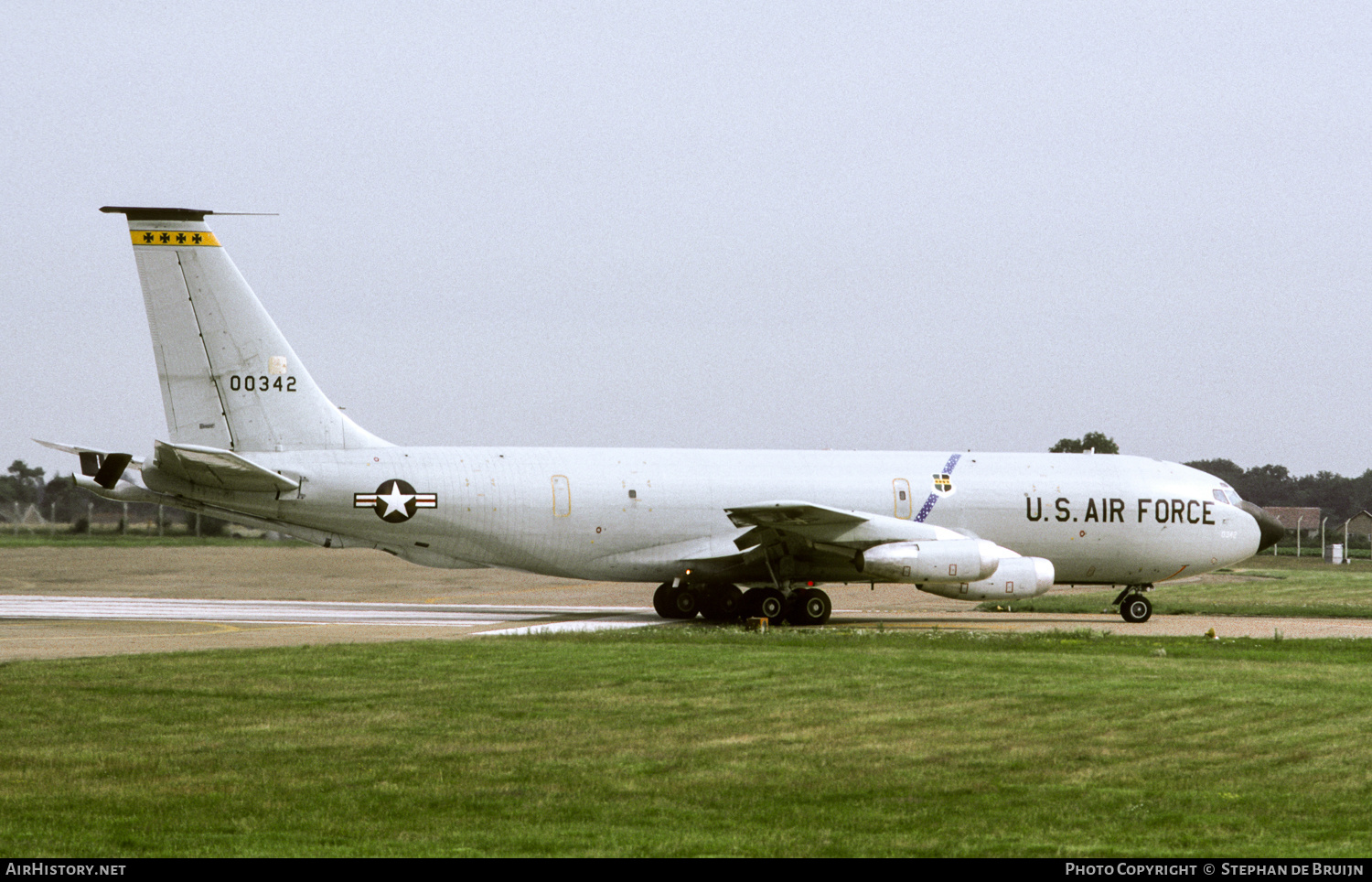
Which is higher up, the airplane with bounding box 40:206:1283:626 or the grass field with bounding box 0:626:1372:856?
the airplane with bounding box 40:206:1283:626

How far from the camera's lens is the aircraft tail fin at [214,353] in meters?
23.1

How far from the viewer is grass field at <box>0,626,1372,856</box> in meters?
7.59

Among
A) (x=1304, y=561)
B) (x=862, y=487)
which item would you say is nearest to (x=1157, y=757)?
(x=862, y=487)

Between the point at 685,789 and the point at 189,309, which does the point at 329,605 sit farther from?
the point at 685,789

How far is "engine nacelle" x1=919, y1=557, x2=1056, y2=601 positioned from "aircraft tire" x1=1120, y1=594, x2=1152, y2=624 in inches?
124

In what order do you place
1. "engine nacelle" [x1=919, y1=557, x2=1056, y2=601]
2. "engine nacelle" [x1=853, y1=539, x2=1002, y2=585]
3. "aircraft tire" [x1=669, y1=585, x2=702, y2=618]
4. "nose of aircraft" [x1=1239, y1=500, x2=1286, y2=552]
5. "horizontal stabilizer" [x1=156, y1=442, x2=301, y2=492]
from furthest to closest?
"nose of aircraft" [x1=1239, y1=500, x2=1286, y2=552], "aircraft tire" [x1=669, y1=585, x2=702, y2=618], "engine nacelle" [x1=919, y1=557, x2=1056, y2=601], "engine nacelle" [x1=853, y1=539, x2=1002, y2=585], "horizontal stabilizer" [x1=156, y1=442, x2=301, y2=492]

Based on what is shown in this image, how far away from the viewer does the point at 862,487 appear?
2656cm

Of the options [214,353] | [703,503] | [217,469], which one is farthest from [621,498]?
[214,353]

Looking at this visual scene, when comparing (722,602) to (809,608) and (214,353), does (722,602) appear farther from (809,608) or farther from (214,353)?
(214,353)

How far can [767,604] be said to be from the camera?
966 inches

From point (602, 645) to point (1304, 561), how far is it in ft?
176

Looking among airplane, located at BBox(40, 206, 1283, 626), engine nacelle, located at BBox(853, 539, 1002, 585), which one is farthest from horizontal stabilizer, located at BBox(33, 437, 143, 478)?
engine nacelle, located at BBox(853, 539, 1002, 585)

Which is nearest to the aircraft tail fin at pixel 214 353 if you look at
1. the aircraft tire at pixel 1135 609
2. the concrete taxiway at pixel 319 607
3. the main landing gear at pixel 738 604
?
the concrete taxiway at pixel 319 607

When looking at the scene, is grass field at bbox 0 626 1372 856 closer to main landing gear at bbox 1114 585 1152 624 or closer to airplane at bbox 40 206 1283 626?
airplane at bbox 40 206 1283 626
